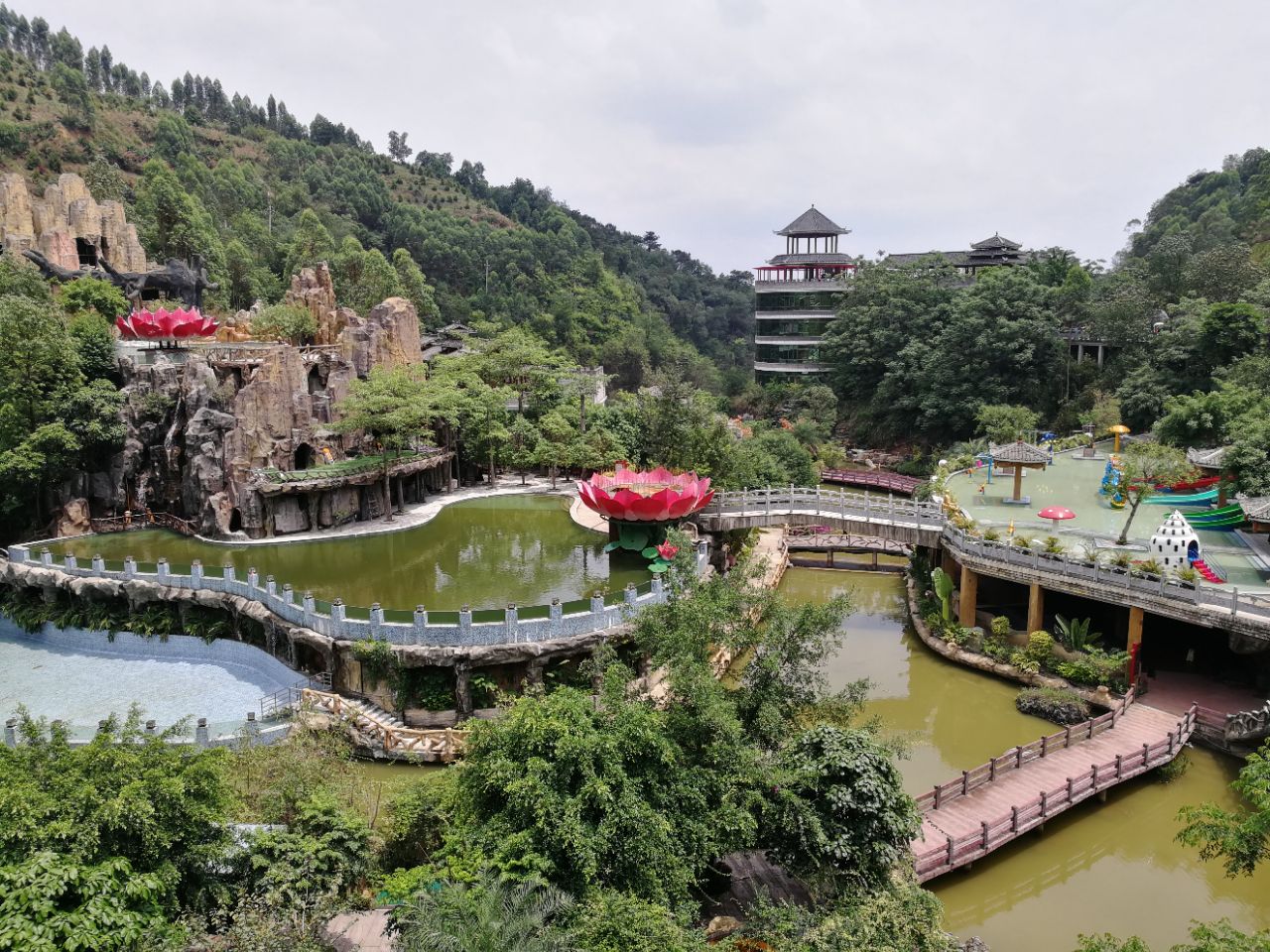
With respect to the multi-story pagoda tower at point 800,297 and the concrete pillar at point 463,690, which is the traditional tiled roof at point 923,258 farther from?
the concrete pillar at point 463,690

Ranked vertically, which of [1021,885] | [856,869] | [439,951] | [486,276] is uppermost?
[486,276]

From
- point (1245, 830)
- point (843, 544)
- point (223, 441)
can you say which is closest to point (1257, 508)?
point (1245, 830)

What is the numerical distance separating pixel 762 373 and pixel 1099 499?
29197 mm

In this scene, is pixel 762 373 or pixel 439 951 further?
pixel 762 373

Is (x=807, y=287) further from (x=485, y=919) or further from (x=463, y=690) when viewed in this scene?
(x=485, y=919)

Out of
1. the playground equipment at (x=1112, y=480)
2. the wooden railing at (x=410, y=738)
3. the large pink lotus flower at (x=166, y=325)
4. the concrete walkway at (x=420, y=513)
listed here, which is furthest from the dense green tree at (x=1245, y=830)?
the large pink lotus flower at (x=166, y=325)

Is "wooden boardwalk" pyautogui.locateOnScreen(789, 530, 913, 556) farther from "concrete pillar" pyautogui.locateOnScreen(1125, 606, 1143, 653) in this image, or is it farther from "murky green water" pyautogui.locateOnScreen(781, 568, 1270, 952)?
"concrete pillar" pyautogui.locateOnScreen(1125, 606, 1143, 653)

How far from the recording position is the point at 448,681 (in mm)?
16094

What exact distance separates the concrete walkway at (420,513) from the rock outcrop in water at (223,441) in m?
0.43

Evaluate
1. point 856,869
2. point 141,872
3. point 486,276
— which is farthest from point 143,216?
point 856,869

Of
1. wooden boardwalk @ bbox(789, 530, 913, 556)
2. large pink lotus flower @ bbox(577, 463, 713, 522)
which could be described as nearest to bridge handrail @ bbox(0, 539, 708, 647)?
large pink lotus flower @ bbox(577, 463, 713, 522)

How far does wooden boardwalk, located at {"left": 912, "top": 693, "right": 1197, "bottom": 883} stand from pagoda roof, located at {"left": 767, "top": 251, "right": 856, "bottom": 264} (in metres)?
39.0

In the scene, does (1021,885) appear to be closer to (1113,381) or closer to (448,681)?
(448,681)

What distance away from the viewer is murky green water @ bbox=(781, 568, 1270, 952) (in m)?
11.7
